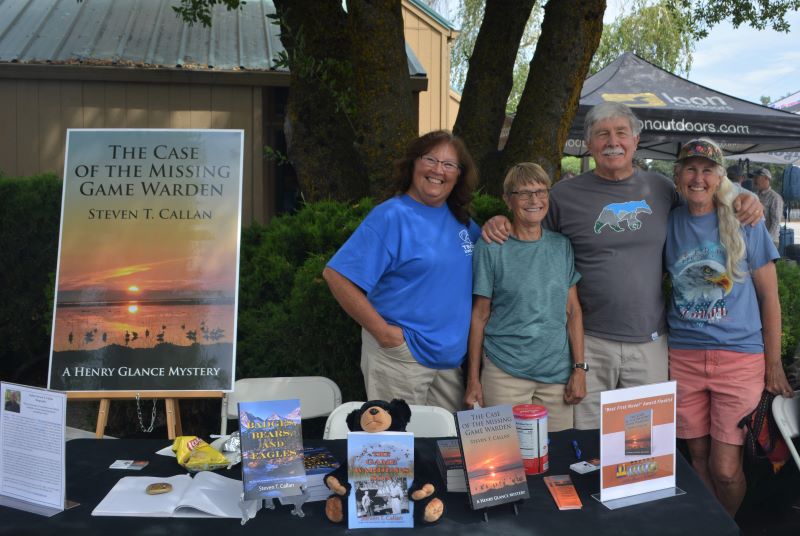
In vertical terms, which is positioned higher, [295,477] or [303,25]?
[303,25]

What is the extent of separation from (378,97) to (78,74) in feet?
16.6

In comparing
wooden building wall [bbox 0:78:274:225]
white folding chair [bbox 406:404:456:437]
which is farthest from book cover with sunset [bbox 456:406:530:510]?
wooden building wall [bbox 0:78:274:225]

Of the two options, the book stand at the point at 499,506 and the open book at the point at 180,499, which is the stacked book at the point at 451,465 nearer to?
the book stand at the point at 499,506

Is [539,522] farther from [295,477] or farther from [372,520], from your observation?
[295,477]

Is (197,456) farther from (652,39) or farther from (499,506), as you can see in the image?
(652,39)

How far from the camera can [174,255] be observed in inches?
134

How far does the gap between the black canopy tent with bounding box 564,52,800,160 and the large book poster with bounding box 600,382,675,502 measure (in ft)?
16.6

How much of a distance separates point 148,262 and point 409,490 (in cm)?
208

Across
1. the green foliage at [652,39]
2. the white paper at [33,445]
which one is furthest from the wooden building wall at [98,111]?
the green foliage at [652,39]

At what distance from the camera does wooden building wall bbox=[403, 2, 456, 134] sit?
9938 millimetres

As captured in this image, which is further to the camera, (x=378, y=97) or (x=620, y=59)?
(x=620, y=59)

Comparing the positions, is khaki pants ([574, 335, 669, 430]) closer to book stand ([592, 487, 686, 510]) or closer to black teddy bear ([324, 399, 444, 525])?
book stand ([592, 487, 686, 510])

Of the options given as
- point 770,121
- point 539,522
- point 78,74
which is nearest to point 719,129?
point 770,121

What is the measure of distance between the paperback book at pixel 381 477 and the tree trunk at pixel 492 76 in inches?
127
